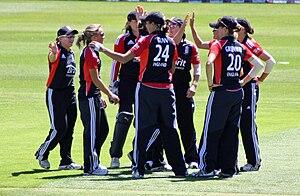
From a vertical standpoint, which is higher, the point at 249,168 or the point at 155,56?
the point at 155,56

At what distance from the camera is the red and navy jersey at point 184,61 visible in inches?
509

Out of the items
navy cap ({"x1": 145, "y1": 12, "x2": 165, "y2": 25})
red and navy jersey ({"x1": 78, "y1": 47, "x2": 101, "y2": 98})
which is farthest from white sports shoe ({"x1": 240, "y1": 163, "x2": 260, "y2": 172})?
navy cap ({"x1": 145, "y1": 12, "x2": 165, "y2": 25})

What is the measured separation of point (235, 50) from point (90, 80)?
1947 mm

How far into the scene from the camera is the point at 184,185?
36.5ft

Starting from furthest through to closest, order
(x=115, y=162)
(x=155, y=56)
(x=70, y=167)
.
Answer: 1. (x=115, y=162)
2. (x=70, y=167)
3. (x=155, y=56)

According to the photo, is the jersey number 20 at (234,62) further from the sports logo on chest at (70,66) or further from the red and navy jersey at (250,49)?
the sports logo on chest at (70,66)

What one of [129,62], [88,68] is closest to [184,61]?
[129,62]

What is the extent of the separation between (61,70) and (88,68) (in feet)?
3.09

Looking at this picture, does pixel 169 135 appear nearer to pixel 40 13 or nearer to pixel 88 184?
pixel 88 184

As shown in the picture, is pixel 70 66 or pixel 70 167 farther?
pixel 70 66

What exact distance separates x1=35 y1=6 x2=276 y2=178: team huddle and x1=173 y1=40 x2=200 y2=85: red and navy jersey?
14mm

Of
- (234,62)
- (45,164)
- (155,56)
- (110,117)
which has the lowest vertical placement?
(110,117)

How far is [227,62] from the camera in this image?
11.7m

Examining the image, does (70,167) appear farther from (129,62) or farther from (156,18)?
(156,18)
